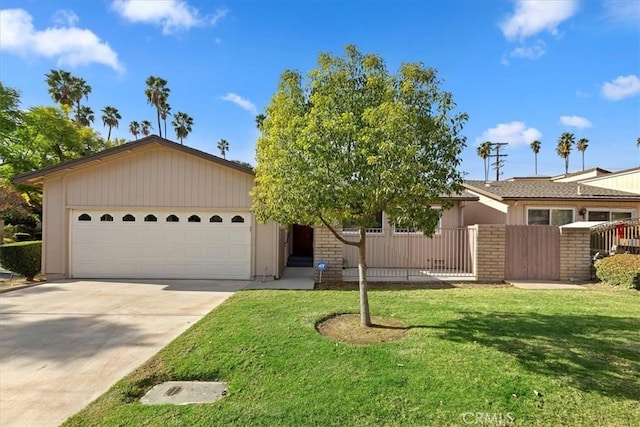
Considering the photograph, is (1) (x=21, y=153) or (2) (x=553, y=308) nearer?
(2) (x=553, y=308)

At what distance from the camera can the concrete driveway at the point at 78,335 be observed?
4027mm

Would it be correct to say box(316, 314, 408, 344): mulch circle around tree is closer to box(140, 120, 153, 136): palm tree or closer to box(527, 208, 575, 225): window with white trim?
box(527, 208, 575, 225): window with white trim

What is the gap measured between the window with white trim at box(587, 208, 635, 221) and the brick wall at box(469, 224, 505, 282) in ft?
21.8

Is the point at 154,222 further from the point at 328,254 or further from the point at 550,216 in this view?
the point at 550,216

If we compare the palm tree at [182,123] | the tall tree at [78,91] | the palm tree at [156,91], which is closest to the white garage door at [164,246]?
the tall tree at [78,91]

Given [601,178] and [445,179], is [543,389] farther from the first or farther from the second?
[601,178]

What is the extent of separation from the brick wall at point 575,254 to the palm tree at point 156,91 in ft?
132

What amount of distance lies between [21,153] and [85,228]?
11.1m

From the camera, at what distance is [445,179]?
5.52m

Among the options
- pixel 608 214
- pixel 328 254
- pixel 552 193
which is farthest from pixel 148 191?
pixel 608 214

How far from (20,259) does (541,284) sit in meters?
15.3

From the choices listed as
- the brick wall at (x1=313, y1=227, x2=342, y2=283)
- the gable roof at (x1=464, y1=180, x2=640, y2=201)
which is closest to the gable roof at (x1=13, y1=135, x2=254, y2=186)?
the brick wall at (x1=313, y1=227, x2=342, y2=283)

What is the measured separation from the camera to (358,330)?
5941 millimetres

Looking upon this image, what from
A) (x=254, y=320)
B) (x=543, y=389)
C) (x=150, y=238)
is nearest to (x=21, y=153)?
(x=150, y=238)
